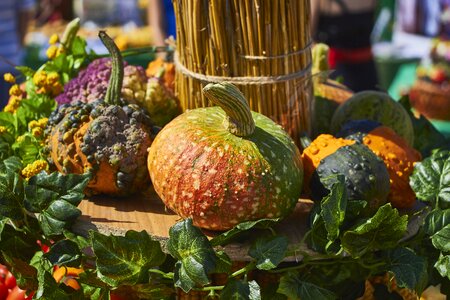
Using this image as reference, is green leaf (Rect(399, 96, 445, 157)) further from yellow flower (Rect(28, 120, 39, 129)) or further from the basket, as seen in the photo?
the basket

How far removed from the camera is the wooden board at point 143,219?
4.25 ft

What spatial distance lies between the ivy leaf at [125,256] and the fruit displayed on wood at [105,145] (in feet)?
0.71

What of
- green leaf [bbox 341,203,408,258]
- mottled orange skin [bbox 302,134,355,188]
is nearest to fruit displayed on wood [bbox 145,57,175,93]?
mottled orange skin [bbox 302,134,355,188]

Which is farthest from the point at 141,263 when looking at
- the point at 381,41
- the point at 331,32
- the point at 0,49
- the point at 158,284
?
the point at 381,41

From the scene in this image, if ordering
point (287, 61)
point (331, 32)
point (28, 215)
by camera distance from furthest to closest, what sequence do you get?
point (331, 32) → point (287, 61) → point (28, 215)

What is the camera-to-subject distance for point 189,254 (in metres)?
1.20

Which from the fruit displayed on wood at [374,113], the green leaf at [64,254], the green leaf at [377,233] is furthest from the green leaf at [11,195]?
the fruit displayed on wood at [374,113]

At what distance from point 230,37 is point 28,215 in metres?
0.53

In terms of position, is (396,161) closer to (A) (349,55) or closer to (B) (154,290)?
(B) (154,290)

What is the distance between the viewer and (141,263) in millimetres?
1233

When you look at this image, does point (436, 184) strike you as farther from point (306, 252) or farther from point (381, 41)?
point (381, 41)

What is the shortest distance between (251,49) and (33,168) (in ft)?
1.63

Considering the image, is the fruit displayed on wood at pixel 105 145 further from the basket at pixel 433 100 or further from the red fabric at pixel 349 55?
the basket at pixel 433 100

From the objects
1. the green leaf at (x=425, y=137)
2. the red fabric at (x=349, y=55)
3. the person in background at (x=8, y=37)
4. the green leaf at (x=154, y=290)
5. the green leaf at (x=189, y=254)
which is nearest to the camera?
the green leaf at (x=189, y=254)
